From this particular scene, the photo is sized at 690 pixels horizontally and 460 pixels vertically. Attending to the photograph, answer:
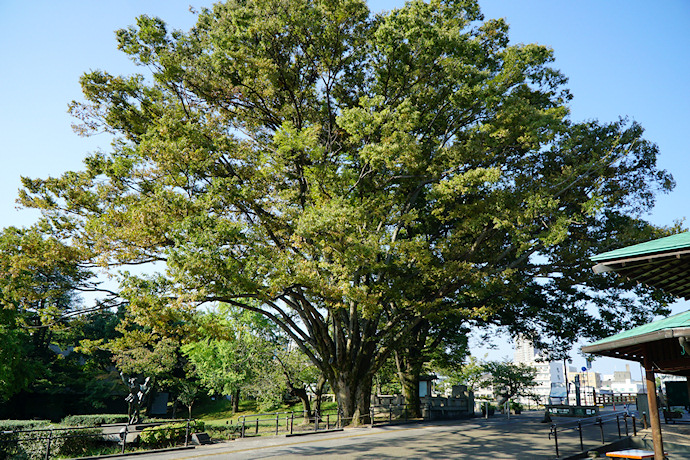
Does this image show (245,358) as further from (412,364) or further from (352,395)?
(352,395)

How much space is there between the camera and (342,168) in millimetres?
19594

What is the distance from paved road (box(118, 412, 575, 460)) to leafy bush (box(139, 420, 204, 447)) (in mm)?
2105

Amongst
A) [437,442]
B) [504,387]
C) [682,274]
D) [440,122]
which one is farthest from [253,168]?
[504,387]

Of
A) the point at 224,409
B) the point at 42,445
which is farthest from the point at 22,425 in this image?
the point at 224,409

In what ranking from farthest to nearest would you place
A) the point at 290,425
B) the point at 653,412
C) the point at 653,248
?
the point at 290,425 < the point at 653,412 < the point at 653,248

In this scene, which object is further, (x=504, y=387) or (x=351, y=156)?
(x=504, y=387)

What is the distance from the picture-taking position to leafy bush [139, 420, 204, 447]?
16.4 meters

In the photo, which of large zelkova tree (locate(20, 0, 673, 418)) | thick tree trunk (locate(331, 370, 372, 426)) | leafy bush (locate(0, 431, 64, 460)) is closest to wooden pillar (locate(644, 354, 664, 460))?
large zelkova tree (locate(20, 0, 673, 418))

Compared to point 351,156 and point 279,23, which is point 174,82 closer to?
point 279,23

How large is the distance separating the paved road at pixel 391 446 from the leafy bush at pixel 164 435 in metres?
2.10

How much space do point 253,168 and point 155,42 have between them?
6.47 metres

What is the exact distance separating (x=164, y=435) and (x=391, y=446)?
Result: 8.65 meters

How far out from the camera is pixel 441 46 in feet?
57.5

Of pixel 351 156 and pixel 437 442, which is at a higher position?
pixel 351 156
